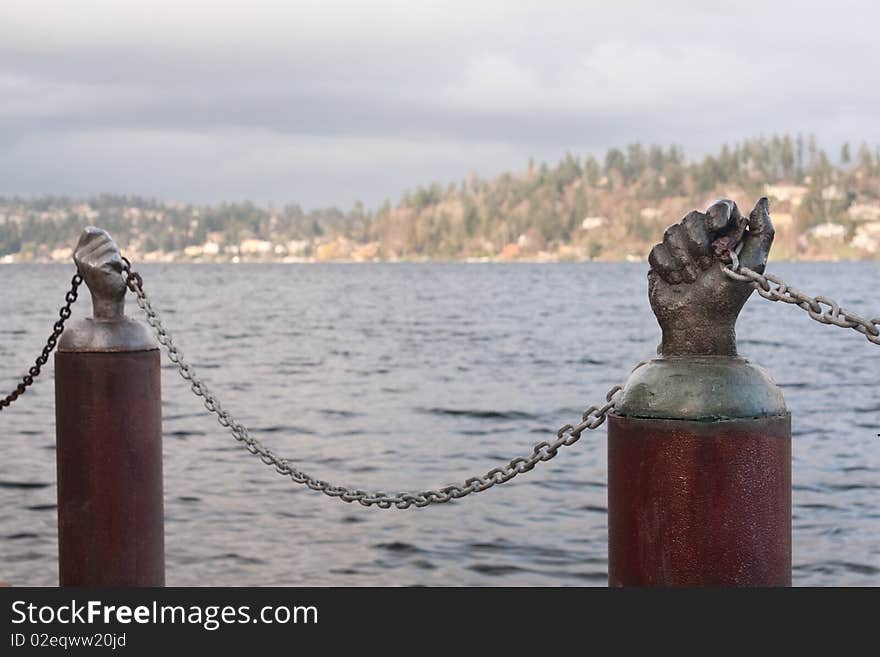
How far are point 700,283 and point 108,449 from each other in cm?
295

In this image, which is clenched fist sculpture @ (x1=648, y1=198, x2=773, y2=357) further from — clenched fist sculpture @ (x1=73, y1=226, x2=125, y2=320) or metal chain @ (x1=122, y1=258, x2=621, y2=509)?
clenched fist sculpture @ (x1=73, y1=226, x2=125, y2=320)

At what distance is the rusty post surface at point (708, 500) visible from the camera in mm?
3250

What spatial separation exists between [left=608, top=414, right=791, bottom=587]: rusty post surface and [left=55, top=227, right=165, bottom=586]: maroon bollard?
106 inches

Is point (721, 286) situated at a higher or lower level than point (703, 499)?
higher

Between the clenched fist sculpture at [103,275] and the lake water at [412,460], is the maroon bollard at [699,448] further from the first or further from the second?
the lake water at [412,460]

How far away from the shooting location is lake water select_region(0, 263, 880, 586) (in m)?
9.28

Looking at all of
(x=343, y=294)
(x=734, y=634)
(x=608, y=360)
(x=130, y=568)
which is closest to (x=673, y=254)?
(x=734, y=634)

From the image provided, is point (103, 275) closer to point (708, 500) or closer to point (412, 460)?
point (708, 500)

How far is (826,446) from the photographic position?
1574 cm

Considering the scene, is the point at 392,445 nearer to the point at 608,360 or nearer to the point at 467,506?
the point at 467,506

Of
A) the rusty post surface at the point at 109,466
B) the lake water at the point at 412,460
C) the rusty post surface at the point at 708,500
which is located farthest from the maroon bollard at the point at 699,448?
the lake water at the point at 412,460

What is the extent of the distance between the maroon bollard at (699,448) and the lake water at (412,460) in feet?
18.2

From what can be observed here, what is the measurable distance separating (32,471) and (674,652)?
11.5 m

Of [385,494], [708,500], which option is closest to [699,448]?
[708,500]
